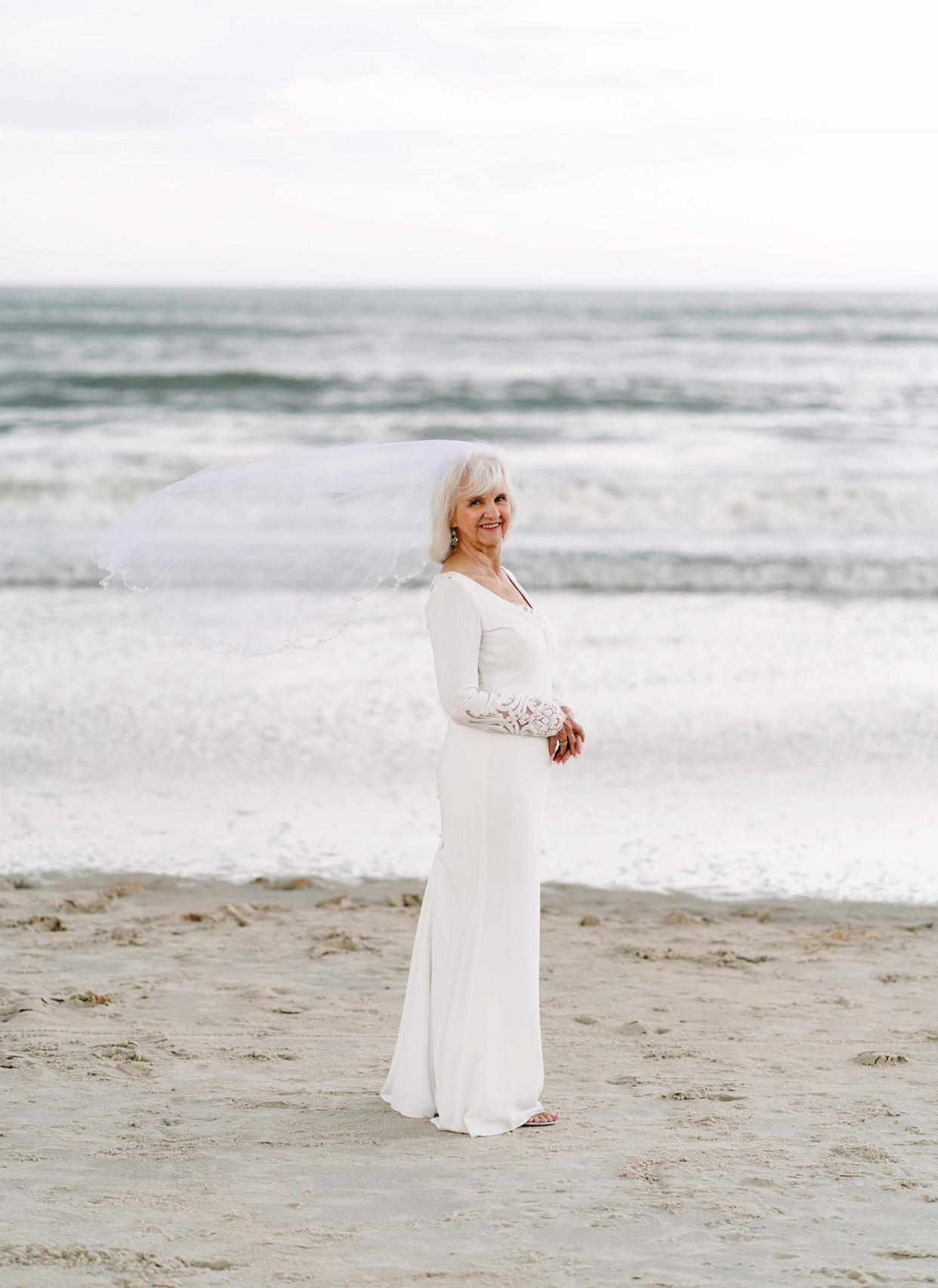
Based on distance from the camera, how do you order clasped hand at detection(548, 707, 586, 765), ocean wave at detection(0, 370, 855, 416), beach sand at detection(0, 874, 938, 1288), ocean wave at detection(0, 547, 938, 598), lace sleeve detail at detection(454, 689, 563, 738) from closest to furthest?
beach sand at detection(0, 874, 938, 1288) < lace sleeve detail at detection(454, 689, 563, 738) < clasped hand at detection(548, 707, 586, 765) < ocean wave at detection(0, 547, 938, 598) < ocean wave at detection(0, 370, 855, 416)

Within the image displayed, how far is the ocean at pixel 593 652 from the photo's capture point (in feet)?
23.5

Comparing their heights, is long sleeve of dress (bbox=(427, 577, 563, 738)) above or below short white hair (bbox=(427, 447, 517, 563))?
below

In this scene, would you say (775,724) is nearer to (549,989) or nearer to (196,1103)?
(549,989)

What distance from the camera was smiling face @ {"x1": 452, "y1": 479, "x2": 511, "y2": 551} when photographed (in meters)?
3.98

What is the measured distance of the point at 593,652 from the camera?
11.0 metres

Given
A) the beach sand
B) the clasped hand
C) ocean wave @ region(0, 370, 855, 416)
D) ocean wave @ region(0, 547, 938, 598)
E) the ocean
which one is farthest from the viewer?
ocean wave @ region(0, 370, 855, 416)

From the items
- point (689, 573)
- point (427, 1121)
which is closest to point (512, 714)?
→ point (427, 1121)

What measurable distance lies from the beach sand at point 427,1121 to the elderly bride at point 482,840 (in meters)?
0.21

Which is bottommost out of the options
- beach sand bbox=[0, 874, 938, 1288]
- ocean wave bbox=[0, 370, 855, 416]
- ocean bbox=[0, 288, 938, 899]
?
beach sand bbox=[0, 874, 938, 1288]

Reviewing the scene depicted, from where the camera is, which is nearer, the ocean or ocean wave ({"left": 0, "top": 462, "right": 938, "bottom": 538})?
the ocean

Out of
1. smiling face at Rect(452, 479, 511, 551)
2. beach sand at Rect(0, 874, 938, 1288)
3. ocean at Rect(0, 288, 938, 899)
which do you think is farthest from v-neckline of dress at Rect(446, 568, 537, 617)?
ocean at Rect(0, 288, 938, 899)

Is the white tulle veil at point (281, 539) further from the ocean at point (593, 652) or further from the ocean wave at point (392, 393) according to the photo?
the ocean wave at point (392, 393)

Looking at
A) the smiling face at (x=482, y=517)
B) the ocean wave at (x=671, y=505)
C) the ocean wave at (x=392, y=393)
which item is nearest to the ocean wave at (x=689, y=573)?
the ocean wave at (x=671, y=505)

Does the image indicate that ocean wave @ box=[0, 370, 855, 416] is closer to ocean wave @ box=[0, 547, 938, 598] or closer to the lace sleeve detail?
ocean wave @ box=[0, 547, 938, 598]
